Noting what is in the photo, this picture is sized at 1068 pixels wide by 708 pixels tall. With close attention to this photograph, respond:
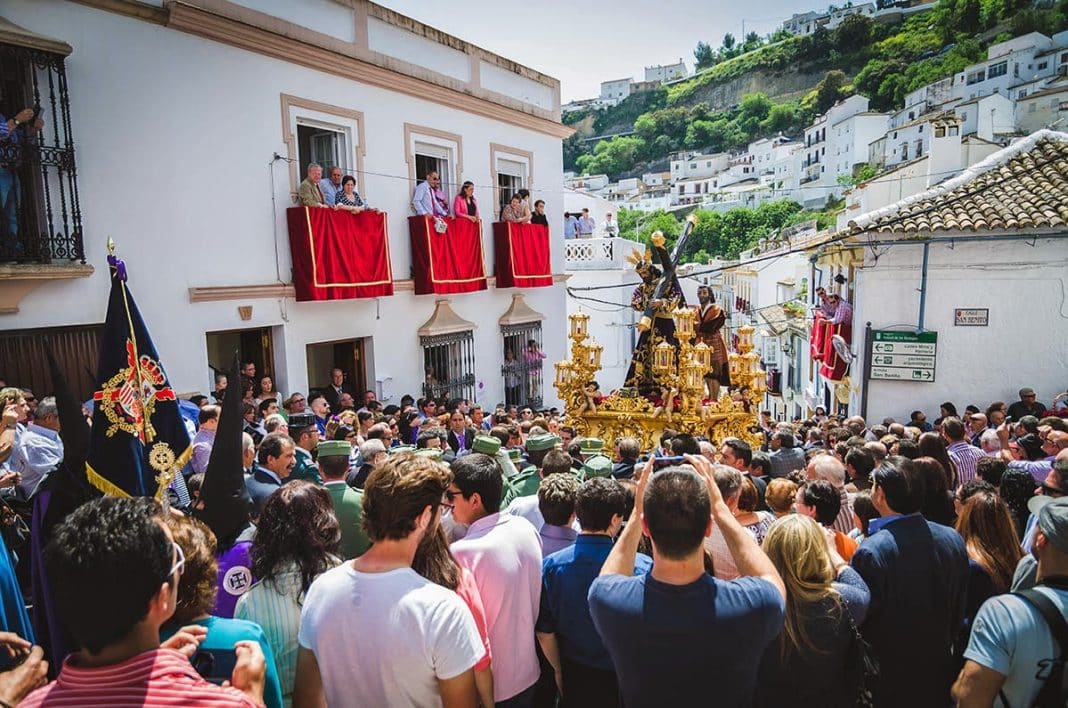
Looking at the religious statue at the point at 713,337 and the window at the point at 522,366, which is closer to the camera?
the religious statue at the point at 713,337

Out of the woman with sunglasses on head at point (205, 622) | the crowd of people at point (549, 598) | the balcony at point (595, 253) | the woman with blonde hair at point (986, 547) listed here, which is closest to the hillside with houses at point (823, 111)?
the balcony at point (595, 253)

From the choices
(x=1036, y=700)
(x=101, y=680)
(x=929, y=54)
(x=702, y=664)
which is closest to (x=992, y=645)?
(x=1036, y=700)

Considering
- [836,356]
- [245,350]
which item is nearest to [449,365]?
[245,350]

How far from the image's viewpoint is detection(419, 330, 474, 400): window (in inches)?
511

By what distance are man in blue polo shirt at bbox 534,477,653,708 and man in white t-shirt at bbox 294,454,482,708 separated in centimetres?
61

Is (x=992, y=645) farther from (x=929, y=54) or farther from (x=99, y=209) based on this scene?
(x=929, y=54)

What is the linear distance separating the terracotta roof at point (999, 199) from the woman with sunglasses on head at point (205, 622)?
10.2 meters

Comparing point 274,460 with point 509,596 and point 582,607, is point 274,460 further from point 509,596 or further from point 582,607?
point 582,607

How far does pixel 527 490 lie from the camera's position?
16.0 ft

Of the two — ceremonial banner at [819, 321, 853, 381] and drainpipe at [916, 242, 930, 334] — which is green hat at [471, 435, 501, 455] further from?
ceremonial banner at [819, 321, 853, 381]

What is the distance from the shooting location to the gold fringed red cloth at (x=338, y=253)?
1039cm

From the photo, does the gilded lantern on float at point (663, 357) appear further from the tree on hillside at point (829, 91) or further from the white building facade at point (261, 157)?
the tree on hillside at point (829, 91)

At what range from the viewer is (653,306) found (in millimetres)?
8484

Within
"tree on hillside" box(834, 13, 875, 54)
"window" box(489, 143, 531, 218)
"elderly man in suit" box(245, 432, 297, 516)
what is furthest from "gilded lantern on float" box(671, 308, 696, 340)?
"tree on hillside" box(834, 13, 875, 54)
